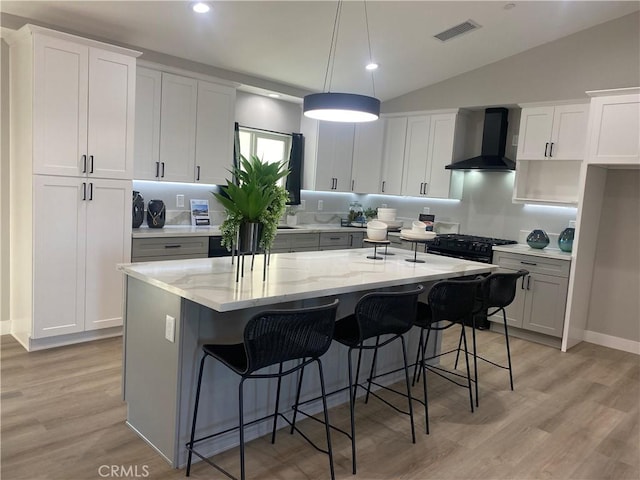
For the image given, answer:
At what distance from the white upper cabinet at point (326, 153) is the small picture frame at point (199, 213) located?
151 cm

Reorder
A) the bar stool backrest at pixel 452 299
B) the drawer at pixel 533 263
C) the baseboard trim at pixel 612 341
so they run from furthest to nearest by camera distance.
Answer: the baseboard trim at pixel 612 341
the drawer at pixel 533 263
the bar stool backrest at pixel 452 299

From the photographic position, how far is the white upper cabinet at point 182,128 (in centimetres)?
448

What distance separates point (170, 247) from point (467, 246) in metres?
3.18

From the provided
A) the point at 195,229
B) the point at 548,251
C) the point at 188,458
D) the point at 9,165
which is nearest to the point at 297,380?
the point at 188,458

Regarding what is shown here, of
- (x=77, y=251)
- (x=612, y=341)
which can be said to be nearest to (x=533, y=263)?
(x=612, y=341)

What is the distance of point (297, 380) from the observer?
2908 mm

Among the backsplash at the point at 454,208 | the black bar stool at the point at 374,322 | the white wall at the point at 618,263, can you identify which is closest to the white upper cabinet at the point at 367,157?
the backsplash at the point at 454,208

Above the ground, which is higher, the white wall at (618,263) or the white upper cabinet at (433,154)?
the white upper cabinet at (433,154)

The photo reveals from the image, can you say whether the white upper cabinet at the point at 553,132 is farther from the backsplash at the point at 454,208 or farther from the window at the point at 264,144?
the window at the point at 264,144

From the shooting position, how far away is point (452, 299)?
3.02 meters

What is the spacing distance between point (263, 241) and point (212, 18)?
238cm

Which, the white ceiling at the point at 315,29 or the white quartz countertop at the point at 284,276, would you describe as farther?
the white ceiling at the point at 315,29

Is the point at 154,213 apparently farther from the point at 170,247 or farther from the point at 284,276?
the point at 284,276

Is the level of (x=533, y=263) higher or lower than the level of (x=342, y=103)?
lower
